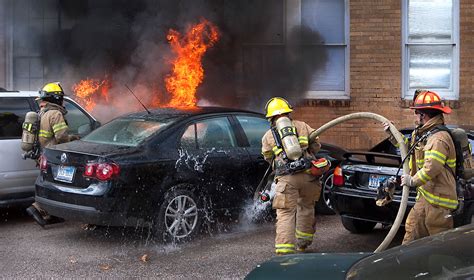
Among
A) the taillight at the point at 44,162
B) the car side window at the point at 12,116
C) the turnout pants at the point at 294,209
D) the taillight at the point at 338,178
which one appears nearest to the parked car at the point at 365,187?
the taillight at the point at 338,178

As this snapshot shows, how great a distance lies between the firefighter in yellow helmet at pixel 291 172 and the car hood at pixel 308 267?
7.12 feet

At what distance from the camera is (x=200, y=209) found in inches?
245

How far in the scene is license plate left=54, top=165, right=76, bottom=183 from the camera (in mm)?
5965

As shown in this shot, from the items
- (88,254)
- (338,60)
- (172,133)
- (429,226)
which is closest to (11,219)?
(88,254)

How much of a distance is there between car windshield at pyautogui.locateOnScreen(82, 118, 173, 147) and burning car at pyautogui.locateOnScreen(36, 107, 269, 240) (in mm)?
13

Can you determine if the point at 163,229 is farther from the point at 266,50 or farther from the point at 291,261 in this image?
the point at 266,50

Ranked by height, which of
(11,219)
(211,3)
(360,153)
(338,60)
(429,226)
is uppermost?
(211,3)

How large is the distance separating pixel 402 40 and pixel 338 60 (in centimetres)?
124

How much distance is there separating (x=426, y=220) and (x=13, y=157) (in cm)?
498

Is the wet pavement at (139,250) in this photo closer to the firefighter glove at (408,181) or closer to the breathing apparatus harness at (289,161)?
the breathing apparatus harness at (289,161)

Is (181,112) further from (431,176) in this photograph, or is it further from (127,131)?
(431,176)

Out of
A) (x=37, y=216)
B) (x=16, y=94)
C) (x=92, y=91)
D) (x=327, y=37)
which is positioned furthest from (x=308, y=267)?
(x=92, y=91)

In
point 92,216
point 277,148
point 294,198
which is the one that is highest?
point 277,148

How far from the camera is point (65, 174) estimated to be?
605cm
